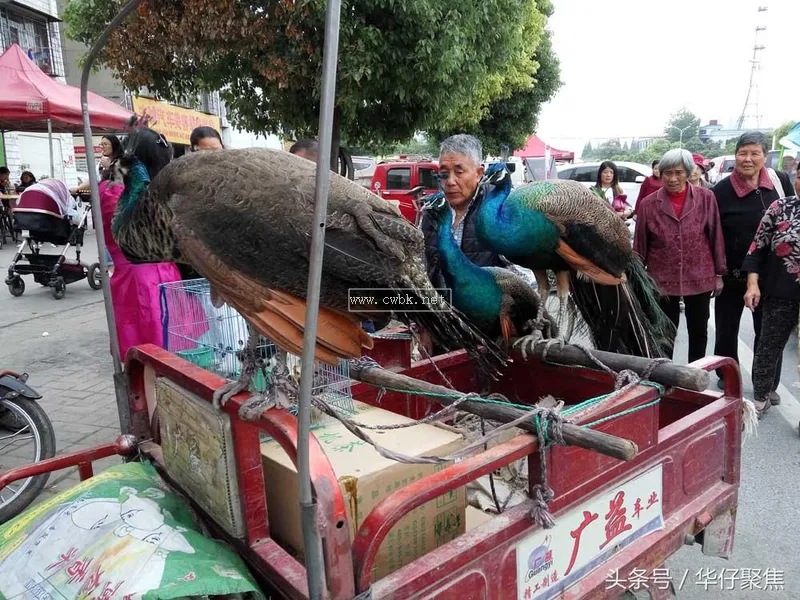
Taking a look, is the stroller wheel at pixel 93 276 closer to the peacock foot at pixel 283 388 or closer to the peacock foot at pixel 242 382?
the peacock foot at pixel 242 382

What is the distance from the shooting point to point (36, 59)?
1762 centimetres

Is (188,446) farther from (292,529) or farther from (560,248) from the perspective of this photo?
(560,248)

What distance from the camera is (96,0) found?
21.2 feet

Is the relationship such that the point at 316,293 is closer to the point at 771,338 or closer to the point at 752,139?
the point at 771,338

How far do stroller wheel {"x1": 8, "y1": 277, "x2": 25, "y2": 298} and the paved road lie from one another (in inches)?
6.2

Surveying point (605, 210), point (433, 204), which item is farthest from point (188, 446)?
point (605, 210)

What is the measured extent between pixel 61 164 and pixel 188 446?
1844 cm

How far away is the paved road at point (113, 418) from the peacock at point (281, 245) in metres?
1.82

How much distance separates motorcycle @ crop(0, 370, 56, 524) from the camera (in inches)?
113

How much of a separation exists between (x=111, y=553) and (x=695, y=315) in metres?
4.10

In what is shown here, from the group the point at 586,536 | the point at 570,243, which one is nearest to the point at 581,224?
the point at 570,243

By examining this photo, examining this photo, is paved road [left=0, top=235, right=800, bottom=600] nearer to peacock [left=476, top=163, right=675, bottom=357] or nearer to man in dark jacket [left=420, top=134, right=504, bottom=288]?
peacock [left=476, top=163, right=675, bottom=357]

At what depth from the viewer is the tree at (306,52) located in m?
5.62

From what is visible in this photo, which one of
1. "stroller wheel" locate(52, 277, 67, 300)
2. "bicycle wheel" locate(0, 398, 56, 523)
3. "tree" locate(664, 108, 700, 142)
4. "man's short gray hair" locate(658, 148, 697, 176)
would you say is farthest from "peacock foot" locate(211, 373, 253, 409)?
"tree" locate(664, 108, 700, 142)
